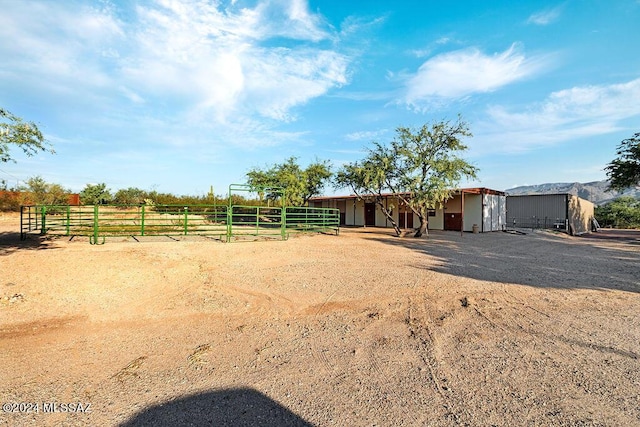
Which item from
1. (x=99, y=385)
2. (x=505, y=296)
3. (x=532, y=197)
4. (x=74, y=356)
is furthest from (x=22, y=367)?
(x=532, y=197)

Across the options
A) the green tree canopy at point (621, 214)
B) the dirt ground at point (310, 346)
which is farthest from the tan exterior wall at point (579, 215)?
the dirt ground at point (310, 346)

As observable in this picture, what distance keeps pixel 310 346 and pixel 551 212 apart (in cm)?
2643

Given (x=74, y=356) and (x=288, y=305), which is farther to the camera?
(x=288, y=305)

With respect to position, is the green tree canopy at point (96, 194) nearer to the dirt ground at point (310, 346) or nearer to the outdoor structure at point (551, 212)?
the dirt ground at point (310, 346)

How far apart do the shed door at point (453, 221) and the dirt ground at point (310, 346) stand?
13.9 meters

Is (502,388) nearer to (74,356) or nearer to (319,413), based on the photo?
(319,413)

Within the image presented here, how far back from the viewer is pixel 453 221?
70.0 feet

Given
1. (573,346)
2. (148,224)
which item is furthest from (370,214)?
(573,346)

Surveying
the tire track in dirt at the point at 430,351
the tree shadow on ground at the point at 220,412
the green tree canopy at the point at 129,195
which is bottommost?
the tree shadow on ground at the point at 220,412

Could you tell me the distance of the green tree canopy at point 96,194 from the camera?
2966 centimetres

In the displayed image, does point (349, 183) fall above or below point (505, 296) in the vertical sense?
above

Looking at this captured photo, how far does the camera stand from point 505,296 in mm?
5574

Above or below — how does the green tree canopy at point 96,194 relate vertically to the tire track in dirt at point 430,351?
above

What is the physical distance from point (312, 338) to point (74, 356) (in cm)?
270
